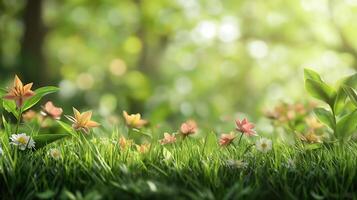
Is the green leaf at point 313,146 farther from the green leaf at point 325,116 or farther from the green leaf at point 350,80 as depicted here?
the green leaf at point 350,80

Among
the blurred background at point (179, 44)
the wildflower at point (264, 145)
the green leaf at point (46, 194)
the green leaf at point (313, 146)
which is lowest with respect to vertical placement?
the green leaf at point (313, 146)

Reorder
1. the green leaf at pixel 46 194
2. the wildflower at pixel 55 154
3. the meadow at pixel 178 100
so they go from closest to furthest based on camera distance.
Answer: the green leaf at pixel 46 194 → the meadow at pixel 178 100 → the wildflower at pixel 55 154

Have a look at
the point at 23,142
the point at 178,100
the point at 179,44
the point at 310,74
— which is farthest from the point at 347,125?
the point at 179,44

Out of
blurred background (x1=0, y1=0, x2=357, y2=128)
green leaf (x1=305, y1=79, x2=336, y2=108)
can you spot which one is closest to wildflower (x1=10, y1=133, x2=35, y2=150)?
green leaf (x1=305, y1=79, x2=336, y2=108)

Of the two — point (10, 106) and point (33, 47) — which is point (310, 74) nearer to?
point (10, 106)

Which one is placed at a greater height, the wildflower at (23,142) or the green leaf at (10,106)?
the green leaf at (10,106)

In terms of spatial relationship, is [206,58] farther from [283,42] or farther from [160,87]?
[160,87]

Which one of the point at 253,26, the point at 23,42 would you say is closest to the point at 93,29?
the point at 23,42

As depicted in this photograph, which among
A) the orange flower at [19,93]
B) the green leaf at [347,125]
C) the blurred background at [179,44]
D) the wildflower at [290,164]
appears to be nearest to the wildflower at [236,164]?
the wildflower at [290,164]
